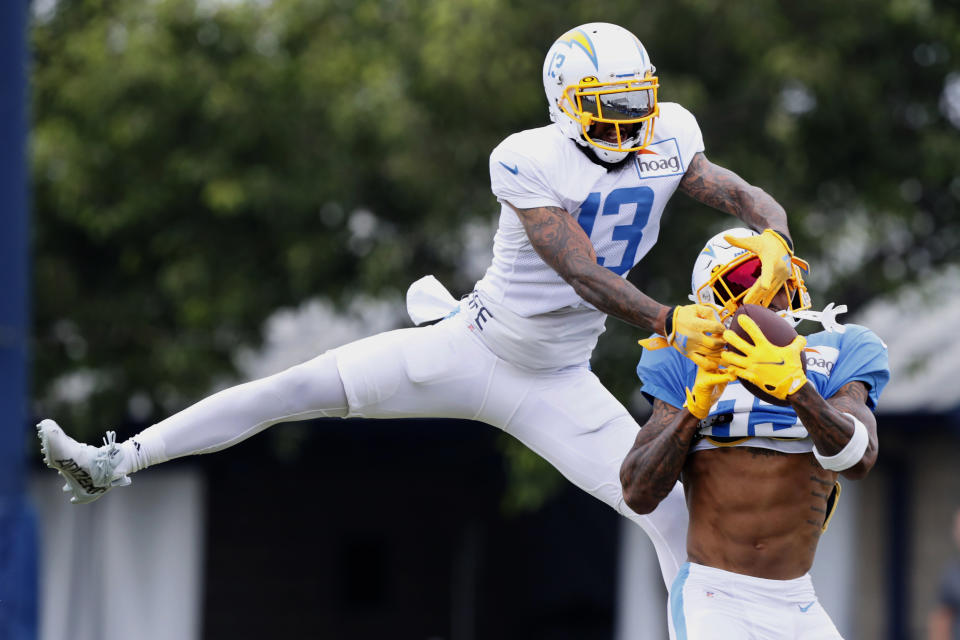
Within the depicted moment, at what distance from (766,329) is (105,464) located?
2.09 meters

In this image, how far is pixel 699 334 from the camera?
12.7 ft

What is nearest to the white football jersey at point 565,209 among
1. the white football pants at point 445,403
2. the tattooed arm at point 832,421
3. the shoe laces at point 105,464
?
the white football pants at point 445,403

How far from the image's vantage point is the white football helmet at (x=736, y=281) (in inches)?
165

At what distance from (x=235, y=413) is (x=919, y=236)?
6.19 m

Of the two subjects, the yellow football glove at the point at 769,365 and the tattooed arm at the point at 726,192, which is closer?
the yellow football glove at the point at 769,365

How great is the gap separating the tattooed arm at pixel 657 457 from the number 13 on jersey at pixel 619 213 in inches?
19.6

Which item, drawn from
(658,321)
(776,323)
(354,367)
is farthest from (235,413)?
(776,323)

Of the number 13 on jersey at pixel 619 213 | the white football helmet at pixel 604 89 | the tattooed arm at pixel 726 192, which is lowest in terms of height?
the number 13 on jersey at pixel 619 213

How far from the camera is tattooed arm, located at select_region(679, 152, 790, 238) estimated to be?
4570mm

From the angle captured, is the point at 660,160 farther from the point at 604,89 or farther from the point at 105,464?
the point at 105,464

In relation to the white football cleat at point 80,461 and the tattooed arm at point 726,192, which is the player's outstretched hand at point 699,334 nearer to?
the tattooed arm at point 726,192

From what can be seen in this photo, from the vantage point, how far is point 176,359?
958 centimetres

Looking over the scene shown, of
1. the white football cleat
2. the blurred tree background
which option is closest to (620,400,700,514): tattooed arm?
the white football cleat

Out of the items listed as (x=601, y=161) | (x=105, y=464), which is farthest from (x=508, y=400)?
(x=105, y=464)
